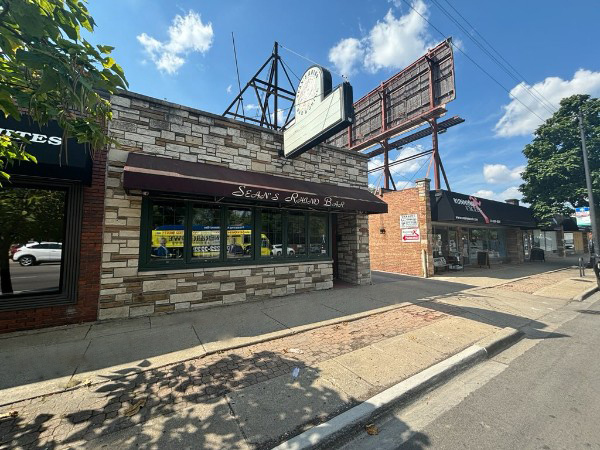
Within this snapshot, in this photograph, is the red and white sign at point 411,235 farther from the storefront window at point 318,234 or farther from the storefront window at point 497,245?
the storefront window at point 497,245

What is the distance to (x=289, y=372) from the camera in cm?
362

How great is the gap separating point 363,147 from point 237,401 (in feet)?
60.7

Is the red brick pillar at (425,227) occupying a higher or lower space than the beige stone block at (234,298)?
higher

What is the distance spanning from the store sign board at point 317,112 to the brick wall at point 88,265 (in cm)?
449

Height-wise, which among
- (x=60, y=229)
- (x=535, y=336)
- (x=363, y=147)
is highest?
(x=363, y=147)

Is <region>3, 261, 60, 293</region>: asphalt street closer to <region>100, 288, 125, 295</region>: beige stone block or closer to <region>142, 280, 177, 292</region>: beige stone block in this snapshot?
<region>100, 288, 125, 295</region>: beige stone block

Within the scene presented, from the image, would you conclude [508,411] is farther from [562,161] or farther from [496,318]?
[562,161]

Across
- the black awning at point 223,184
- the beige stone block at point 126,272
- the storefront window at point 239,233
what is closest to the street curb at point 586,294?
the black awning at point 223,184

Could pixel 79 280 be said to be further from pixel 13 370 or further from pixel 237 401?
pixel 237 401

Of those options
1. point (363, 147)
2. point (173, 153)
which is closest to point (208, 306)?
point (173, 153)

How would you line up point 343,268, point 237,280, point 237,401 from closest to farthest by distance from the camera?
point 237,401 → point 237,280 → point 343,268

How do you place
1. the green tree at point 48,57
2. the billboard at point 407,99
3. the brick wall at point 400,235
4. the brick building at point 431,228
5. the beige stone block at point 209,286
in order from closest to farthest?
the green tree at point 48,57 → the beige stone block at point 209,286 → the brick wall at point 400,235 → the brick building at point 431,228 → the billboard at point 407,99

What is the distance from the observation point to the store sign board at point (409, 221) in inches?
496

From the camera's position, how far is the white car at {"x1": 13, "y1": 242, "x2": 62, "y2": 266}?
5.13 meters
